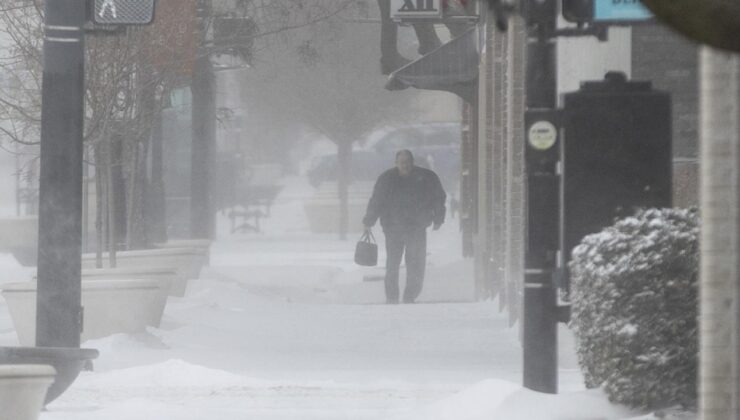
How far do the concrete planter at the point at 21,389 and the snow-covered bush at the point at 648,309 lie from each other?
86.5 inches

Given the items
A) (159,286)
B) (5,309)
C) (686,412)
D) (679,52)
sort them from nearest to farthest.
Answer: (686,412) < (679,52) < (159,286) < (5,309)

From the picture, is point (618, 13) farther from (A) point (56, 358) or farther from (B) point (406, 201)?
(B) point (406, 201)

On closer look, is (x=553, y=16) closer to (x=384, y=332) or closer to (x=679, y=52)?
(x=679, y=52)

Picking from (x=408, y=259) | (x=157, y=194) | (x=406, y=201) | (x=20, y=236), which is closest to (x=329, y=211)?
(x=20, y=236)

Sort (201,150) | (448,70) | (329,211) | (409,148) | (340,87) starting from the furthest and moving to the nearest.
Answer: (409,148) < (329,211) < (340,87) < (201,150) < (448,70)

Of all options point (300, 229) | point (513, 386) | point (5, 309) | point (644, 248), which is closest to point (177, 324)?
point (5, 309)

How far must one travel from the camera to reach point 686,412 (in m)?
6.15

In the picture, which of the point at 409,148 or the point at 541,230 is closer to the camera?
the point at 541,230

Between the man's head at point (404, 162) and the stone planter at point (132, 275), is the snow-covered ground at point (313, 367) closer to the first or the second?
the stone planter at point (132, 275)

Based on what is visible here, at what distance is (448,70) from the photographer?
19.6 m

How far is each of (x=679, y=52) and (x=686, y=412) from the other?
4.47 metres

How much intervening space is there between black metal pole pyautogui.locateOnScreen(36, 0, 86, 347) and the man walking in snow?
8.76 meters

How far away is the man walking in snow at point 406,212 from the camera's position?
17250 mm

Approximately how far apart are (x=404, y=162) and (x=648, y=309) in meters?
11.3
